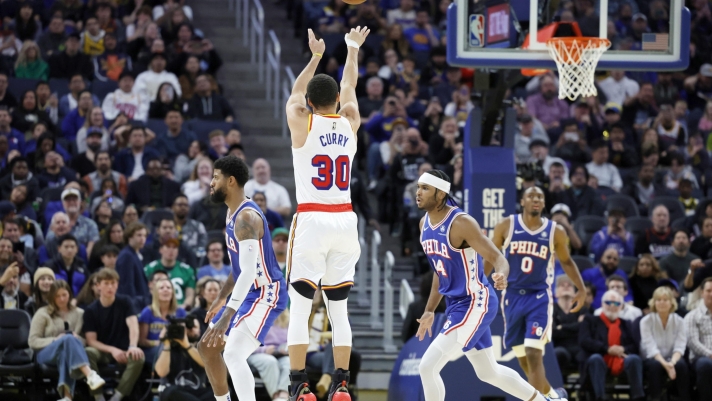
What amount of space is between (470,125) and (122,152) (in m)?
6.10

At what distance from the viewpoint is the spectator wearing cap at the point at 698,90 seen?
21250mm

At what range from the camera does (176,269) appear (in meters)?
14.3

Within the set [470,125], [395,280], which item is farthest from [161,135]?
[470,125]

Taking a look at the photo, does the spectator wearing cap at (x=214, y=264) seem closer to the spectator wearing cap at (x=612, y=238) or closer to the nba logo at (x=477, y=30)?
the nba logo at (x=477, y=30)

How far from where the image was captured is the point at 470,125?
1294 centimetres

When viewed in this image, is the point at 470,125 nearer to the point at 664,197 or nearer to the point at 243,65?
the point at 664,197

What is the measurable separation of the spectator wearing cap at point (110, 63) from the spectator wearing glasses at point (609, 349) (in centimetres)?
901

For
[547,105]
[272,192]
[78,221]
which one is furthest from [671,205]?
[78,221]

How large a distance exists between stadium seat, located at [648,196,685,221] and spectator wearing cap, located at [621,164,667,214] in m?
0.54

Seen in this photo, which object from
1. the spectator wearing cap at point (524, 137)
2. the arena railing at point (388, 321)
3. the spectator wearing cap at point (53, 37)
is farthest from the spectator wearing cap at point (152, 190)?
the spectator wearing cap at point (524, 137)

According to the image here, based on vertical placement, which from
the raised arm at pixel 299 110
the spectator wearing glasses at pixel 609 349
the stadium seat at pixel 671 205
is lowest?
the spectator wearing glasses at pixel 609 349

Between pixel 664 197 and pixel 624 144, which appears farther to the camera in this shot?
pixel 624 144

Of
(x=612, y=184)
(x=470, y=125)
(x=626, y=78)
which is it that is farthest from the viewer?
(x=626, y=78)

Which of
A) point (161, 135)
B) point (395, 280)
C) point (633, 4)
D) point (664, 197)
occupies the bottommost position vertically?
point (395, 280)
